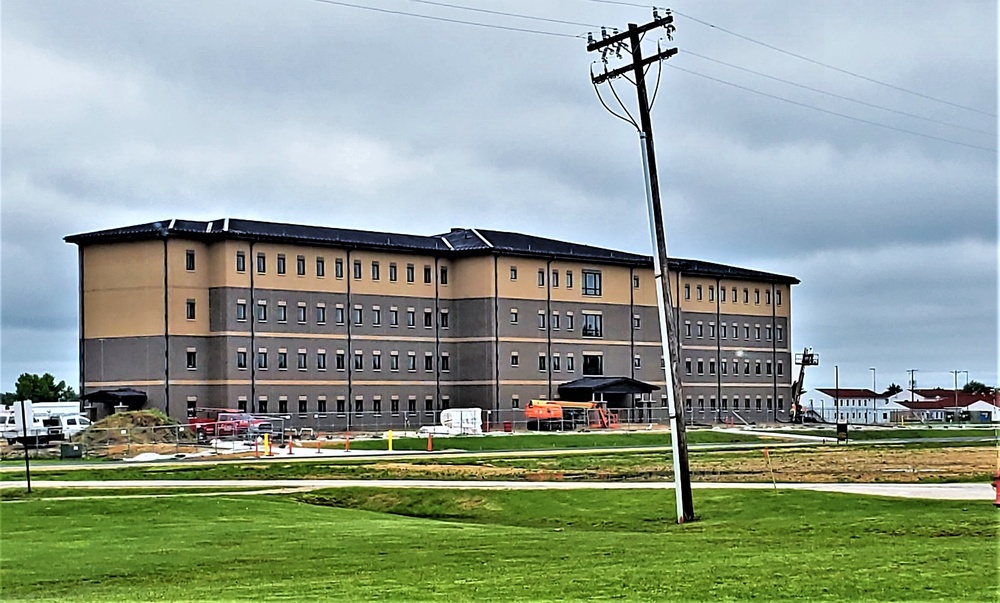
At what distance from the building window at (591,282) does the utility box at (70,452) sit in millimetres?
47771

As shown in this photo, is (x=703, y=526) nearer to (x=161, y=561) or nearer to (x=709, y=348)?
(x=161, y=561)

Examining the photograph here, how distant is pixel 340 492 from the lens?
39500 millimetres

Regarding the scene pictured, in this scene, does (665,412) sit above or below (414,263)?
below

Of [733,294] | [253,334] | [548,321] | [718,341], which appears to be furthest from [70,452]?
[733,294]

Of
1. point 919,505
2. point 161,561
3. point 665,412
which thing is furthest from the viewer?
point 665,412

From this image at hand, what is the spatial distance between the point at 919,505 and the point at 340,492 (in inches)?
665

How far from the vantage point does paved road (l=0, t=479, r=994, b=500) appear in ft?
109

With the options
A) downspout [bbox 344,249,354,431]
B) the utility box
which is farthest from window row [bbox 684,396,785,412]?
the utility box

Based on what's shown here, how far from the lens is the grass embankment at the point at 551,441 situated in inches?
2894

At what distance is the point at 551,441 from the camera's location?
80000 mm

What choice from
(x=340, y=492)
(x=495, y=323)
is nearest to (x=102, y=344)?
(x=495, y=323)

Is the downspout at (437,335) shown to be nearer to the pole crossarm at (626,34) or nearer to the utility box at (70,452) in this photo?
the utility box at (70,452)

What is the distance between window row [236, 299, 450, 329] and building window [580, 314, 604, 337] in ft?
36.0

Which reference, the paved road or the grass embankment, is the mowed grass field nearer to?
the paved road
